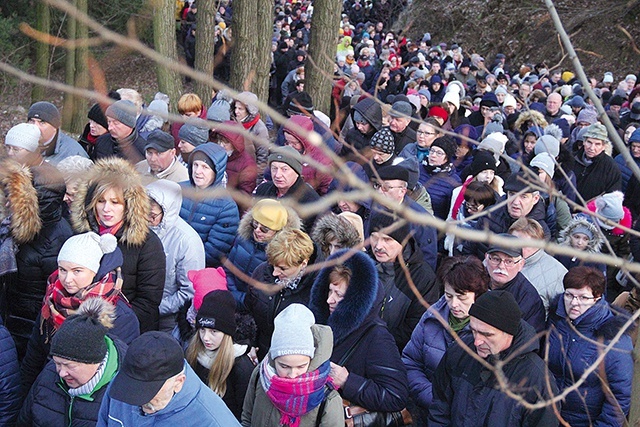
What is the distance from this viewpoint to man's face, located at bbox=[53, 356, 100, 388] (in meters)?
3.38

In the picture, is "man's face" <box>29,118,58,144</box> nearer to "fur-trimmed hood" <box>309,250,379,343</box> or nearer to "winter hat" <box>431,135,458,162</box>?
"fur-trimmed hood" <box>309,250,379,343</box>

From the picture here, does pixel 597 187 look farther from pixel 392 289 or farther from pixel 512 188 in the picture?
pixel 392 289

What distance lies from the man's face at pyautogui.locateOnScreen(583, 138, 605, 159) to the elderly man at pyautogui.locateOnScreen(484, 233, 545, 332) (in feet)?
12.6

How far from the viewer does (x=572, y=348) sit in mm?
4379

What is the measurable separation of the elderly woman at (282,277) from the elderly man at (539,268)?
1480 millimetres

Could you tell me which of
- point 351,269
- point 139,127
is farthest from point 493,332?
point 139,127

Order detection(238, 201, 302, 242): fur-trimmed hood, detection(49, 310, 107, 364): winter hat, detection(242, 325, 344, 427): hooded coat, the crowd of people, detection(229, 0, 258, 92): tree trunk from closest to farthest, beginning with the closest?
the crowd of people → detection(49, 310, 107, 364): winter hat → detection(242, 325, 344, 427): hooded coat → detection(238, 201, 302, 242): fur-trimmed hood → detection(229, 0, 258, 92): tree trunk

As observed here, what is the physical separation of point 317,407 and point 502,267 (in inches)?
67.2


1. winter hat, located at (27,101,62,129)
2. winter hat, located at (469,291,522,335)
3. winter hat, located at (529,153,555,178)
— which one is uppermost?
winter hat, located at (469,291,522,335)

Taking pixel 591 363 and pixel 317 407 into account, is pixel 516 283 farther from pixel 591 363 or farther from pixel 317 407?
pixel 317 407

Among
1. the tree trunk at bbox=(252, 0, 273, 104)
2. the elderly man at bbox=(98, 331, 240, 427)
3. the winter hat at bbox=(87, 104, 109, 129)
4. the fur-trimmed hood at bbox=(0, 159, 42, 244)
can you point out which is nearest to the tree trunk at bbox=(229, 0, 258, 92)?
the tree trunk at bbox=(252, 0, 273, 104)

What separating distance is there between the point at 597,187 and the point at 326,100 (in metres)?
4.87

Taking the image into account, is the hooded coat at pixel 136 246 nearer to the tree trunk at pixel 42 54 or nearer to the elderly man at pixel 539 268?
the elderly man at pixel 539 268

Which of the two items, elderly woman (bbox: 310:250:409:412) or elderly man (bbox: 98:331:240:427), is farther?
elderly woman (bbox: 310:250:409:412)
